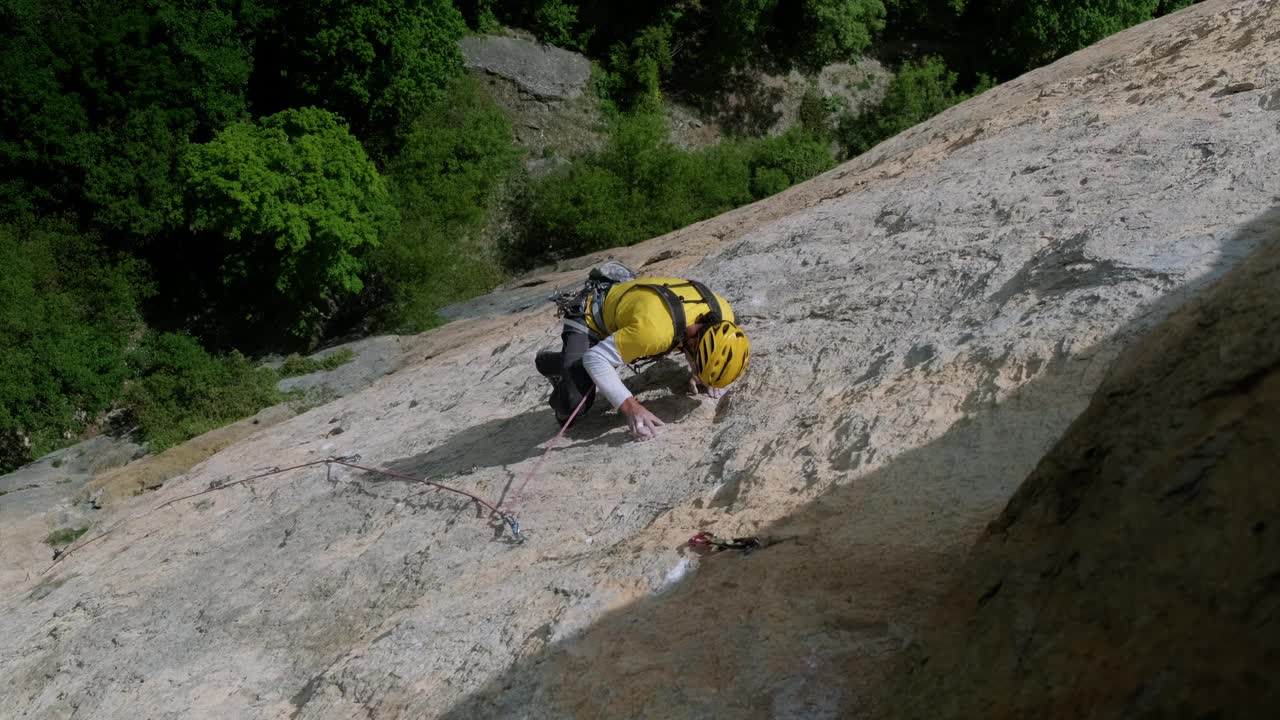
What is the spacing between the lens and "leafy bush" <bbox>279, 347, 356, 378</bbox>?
604 inches

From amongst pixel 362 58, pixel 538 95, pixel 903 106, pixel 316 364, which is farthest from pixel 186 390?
pixel 903 106

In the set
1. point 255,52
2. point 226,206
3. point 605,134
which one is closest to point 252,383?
point 226,206

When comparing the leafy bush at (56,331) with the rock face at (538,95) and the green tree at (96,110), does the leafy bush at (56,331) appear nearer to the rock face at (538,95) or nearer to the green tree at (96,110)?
the green tree at (96,110)

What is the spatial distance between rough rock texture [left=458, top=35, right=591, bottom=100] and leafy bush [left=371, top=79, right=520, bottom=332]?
1.06 meters

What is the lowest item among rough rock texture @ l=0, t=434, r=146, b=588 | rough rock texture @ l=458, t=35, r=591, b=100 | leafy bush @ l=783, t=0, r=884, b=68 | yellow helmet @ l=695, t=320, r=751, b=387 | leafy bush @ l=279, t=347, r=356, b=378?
rough rock texture @ l=0, t=434, r=146, b=588

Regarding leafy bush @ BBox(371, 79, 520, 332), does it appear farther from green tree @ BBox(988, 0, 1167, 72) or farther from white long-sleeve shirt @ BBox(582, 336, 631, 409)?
white long-sleeve shirt @ BBox(582, 336, 631, 409)

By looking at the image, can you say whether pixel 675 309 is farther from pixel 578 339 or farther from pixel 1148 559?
pixel 1148 559

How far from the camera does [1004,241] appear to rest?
7.36m

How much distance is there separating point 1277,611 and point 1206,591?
0.18m

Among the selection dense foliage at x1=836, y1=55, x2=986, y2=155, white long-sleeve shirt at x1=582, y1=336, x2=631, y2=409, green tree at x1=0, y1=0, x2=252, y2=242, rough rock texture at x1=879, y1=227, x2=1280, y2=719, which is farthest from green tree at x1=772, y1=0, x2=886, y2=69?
rough rock texture at x1=879, y1=227, x2=1280, y2=719

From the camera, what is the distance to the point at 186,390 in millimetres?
17578

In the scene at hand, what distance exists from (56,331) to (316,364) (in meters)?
6.70

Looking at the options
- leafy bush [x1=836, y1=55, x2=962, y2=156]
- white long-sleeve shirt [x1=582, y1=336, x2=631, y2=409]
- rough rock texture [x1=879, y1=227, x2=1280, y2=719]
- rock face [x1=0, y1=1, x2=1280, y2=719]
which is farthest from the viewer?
leafy bush [x1=836, y1=55, x2=962, y2=156]

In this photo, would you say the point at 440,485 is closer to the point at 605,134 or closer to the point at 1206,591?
the point at 1206,591
